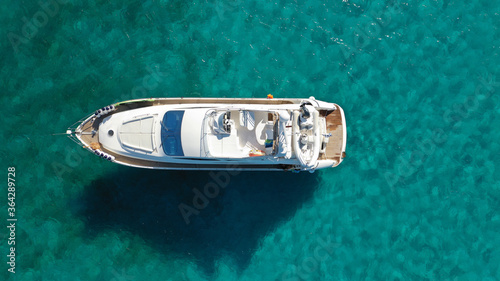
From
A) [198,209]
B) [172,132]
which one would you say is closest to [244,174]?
[198,209]

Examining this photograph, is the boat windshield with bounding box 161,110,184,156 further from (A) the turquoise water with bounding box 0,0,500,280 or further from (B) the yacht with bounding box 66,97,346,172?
(A) the turquoise water with bounding box 0,0,500,280

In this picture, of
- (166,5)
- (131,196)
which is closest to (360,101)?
(166,5)

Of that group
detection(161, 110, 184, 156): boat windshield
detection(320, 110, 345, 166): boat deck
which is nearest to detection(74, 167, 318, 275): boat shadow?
detection(320, 110, 345, 166): boat deck

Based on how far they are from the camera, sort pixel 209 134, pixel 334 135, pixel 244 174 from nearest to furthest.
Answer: pixel 209 134
pixel 334 135
pixel 244 174

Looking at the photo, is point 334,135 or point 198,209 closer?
point 334,135

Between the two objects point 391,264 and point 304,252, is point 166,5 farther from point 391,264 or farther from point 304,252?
point 391,264

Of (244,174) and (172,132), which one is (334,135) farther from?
(172,132)

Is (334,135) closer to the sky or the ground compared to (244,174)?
closer to the sky

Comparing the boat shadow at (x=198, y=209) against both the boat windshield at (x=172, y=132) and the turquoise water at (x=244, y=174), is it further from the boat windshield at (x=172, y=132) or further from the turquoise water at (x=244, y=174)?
the boat windshield at (x=172, y=132)
